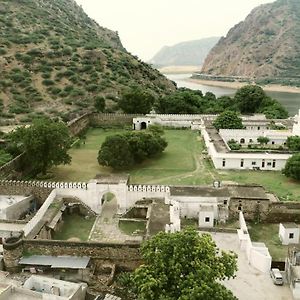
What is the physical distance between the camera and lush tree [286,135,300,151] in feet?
107

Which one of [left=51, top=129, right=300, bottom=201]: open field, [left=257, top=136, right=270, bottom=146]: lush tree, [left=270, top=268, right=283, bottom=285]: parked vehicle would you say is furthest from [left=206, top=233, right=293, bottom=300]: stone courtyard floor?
[left=257, top=136, right=270, bottom=146]: lush tree

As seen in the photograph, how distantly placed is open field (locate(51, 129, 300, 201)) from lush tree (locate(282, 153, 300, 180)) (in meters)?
0.48

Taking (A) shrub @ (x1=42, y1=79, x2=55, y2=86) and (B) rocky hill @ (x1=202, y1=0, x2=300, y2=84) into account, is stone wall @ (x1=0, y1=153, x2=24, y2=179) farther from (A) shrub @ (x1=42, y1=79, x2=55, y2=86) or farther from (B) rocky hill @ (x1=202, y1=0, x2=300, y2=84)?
(B) rocky hill @ (x1=202, y1=0, x2=300, y2=84)

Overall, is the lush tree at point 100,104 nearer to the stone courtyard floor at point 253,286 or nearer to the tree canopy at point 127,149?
the tree canopy at point 127,149

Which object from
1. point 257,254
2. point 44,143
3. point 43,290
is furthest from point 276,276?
point 44,143

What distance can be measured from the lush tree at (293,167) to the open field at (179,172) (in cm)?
48

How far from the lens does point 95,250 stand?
17281mm

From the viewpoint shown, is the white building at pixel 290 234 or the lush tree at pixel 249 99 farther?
the lush tree at pixel 249 99

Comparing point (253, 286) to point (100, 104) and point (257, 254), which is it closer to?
point (257, 254)

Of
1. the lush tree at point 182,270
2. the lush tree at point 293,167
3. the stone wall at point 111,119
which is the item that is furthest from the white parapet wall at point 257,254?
the stone wall at point 111,119

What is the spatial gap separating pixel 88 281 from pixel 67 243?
1788 millimetres

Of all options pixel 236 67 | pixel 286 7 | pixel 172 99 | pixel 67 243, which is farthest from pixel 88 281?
pixel 286 7

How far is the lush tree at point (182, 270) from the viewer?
12.4 metres

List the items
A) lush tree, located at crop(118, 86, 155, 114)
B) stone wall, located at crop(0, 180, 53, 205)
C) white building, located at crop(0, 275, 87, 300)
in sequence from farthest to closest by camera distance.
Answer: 1. lush tree, located at crop(118, 86, 155, 114)
2. stone wall, located at crop(0, 180, 53, 205)
3. white building, located at crop(0, 275, 87, 300)
